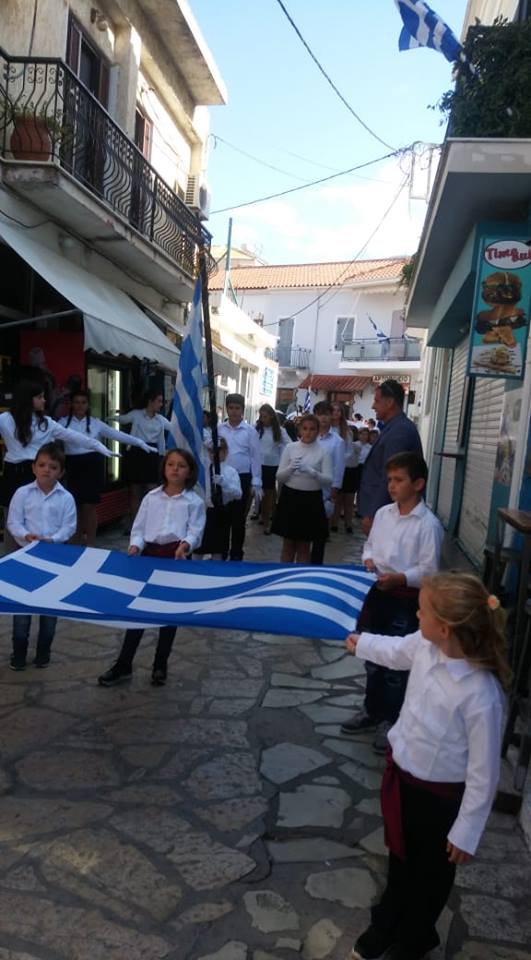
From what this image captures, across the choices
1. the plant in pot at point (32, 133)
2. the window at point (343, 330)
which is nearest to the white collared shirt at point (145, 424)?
the plant in pot at point (32, 133)

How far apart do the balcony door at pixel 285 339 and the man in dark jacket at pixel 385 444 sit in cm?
3689

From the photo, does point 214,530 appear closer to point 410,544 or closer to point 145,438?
point 410,544

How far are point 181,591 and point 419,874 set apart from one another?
174 centimetres

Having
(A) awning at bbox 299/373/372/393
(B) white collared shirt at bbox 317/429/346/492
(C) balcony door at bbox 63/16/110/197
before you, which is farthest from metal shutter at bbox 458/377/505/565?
(A) awning at bbox 299/373/372/393

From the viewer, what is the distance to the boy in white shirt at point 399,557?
354 cm

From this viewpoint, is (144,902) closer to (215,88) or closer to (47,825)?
(47,825)

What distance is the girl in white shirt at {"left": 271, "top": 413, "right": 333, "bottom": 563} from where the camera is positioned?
20.5 feet

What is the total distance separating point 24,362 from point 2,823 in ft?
23.4

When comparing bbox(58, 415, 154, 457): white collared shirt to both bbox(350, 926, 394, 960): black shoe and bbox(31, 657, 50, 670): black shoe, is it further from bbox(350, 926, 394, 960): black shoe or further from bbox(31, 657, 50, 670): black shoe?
bbox(350, 926, 394, 960): black shoe

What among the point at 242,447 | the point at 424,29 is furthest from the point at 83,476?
the point at 424,29

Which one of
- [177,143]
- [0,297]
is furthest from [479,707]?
[177,143]

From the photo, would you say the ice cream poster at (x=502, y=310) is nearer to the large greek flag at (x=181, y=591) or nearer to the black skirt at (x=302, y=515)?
the black skirt at (x=302, y=515)

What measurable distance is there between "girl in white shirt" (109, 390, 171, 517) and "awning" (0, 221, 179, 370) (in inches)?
25.2

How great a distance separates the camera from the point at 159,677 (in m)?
4.59
